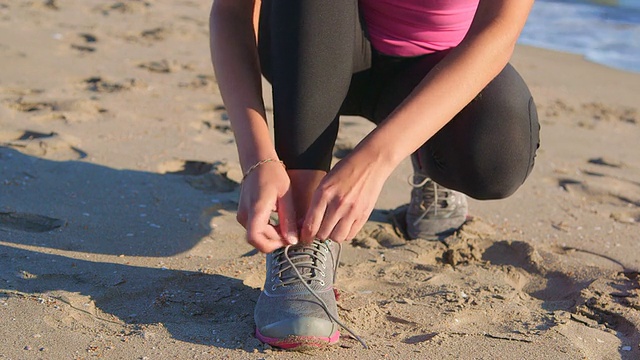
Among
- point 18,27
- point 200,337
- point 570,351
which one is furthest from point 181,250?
point 18,27

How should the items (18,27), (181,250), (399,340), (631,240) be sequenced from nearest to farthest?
(399,340) → (181,250) → (631,240) → (18,27)

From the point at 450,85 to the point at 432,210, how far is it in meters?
0.83

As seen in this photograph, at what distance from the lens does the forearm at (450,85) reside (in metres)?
1.55

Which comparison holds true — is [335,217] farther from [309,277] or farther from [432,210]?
[432,210]

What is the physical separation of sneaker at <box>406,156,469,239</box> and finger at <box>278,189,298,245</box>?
2.64ft

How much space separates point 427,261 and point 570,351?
60 centimetres

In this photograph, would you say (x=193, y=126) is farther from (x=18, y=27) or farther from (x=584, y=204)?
(x=18, y=27)

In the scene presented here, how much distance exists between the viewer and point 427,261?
2215mm

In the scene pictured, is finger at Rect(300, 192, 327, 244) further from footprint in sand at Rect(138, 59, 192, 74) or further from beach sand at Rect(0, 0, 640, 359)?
footprint in sand at Rect(138, 59, 192, 74)

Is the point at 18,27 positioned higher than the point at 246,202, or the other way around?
the point at 246,202

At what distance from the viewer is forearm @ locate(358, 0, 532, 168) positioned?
5.08 ft

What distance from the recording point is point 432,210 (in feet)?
7.77

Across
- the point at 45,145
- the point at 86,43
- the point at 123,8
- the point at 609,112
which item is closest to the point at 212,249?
the point at 45,145

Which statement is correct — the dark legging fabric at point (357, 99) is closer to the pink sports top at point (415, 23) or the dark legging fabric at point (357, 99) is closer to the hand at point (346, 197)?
the pink sports top at point (415, 23)
